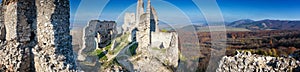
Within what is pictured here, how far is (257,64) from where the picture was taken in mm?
6496

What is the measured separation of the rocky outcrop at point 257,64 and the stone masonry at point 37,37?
3.83 metres

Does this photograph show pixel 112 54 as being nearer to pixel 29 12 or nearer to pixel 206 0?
pixel 206 0

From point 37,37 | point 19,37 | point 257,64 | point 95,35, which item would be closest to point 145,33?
point 95,35

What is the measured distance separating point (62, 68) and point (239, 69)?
13.8ft

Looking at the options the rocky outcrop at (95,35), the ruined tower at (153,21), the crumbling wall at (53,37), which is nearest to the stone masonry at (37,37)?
the crumbling wall at (53,37)

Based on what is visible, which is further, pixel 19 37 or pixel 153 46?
pixel 153 46

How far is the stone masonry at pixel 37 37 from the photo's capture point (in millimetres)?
7285

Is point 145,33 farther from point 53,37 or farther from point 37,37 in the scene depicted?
point 53,37

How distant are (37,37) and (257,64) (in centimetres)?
579

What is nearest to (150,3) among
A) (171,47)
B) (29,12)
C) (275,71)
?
(171,47)

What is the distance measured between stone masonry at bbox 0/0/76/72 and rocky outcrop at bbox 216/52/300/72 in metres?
3.83

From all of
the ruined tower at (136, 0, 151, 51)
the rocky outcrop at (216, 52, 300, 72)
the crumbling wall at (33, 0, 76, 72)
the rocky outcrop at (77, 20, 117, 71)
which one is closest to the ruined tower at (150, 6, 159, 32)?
the ruined tower at (136, 0, 151, 51)

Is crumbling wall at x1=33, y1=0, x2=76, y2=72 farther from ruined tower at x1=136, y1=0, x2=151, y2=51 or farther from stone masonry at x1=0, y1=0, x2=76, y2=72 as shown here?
ruined tower at x1=136, y1=0, x2=151, y2=51

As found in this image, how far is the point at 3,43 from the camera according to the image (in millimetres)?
8234
